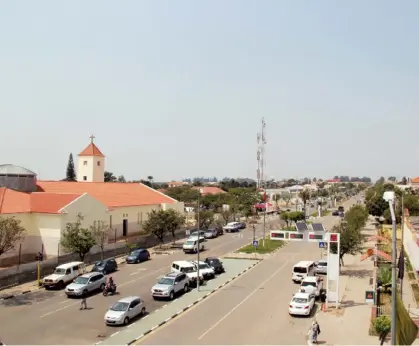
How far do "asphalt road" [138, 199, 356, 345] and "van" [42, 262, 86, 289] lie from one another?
1054cm

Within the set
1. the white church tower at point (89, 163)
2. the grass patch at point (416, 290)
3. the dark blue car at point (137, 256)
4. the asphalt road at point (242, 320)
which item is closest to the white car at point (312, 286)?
the asphalt road at point (242, 320)

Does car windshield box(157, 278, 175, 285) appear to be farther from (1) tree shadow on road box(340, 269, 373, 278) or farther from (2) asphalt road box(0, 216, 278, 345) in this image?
(1) tree shadow on road box(340, 269, 373, 278)

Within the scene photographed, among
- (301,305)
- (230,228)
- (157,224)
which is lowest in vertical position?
(301,305)

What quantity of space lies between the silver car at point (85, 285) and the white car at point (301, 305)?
1280cm

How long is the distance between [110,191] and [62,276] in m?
30.1

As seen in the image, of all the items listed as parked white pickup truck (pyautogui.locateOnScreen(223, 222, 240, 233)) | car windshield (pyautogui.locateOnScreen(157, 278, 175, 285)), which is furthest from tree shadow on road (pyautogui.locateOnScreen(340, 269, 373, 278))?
parked white pickup truck (pyautogui.locateOnScreen(223, 222, 240, 233))

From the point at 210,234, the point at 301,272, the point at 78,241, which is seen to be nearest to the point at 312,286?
the point at 301,272

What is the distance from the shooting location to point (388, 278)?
1276 inches

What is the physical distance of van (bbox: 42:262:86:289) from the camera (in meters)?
33.2

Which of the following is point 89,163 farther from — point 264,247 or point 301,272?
point 301,272

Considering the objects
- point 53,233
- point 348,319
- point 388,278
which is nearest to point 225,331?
point 348,319

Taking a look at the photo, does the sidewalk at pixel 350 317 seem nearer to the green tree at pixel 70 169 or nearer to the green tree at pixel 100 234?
the green tree at pixel 100 234

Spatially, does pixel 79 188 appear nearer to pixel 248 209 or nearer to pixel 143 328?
pixel 248 209

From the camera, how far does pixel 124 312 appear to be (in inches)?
976
